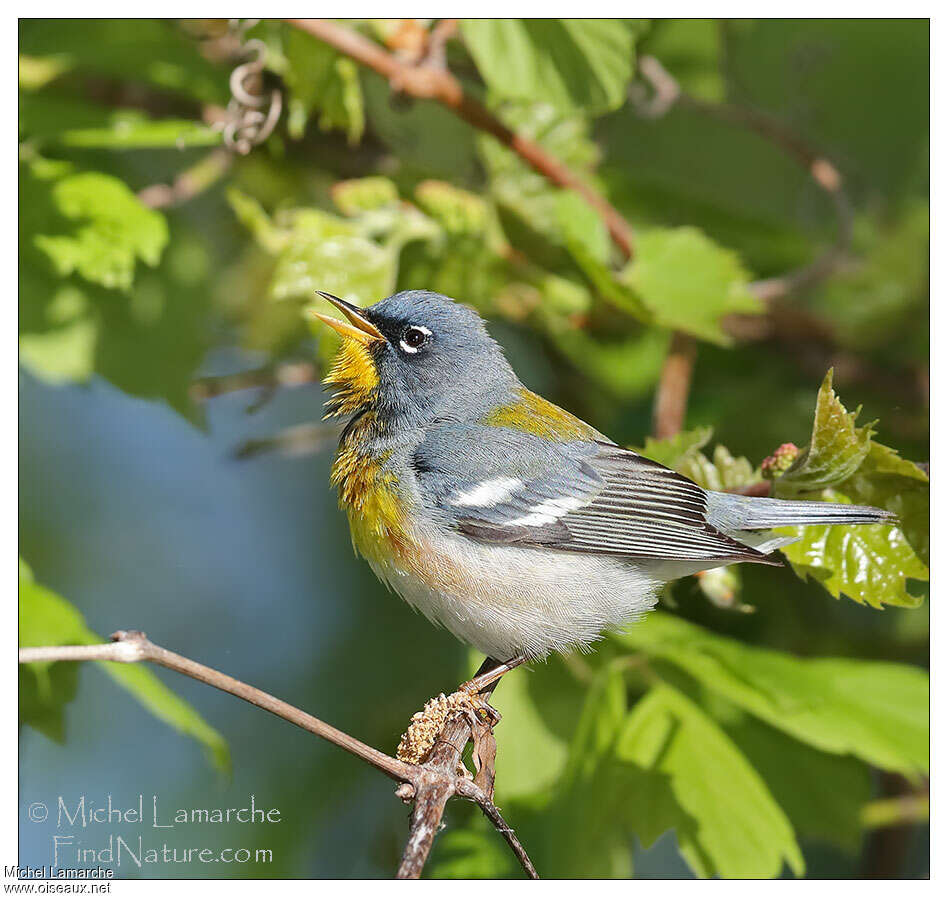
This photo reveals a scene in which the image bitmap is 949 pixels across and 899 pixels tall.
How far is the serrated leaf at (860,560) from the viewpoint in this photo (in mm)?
1429

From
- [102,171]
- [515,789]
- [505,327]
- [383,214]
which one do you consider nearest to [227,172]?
[102,171]

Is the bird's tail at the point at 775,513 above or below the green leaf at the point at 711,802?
above

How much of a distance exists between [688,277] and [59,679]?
1404mm

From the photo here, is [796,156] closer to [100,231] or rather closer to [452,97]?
[452,97]

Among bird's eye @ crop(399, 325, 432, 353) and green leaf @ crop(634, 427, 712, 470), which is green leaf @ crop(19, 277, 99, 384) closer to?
bird's eye @ crop(399, 325, 432, 353)

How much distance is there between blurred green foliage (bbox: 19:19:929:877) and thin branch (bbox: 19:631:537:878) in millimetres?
530

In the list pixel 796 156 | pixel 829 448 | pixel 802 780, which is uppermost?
pixel 796 156

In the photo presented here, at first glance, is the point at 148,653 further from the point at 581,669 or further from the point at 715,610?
the point at 715,610

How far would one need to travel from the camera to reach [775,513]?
1445mm

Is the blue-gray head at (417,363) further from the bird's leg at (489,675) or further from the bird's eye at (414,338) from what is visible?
the bird's leg at (489,675)

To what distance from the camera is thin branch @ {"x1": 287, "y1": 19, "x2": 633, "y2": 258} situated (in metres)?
1.81

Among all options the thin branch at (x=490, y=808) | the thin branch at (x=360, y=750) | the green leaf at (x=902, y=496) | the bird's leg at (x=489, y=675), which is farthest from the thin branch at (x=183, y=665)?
the green leaf at (x=902, y=496)

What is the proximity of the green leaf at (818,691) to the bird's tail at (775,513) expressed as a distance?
0.25 m

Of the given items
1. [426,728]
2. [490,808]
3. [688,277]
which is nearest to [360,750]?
[490,808]
